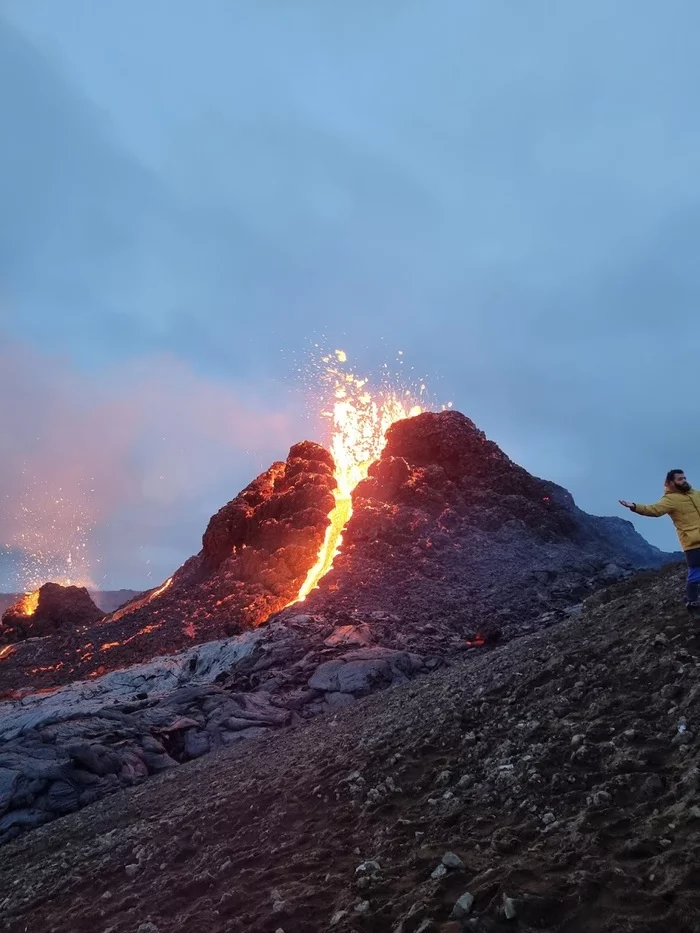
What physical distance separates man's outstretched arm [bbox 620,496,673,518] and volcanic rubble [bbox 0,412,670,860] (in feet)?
53.3

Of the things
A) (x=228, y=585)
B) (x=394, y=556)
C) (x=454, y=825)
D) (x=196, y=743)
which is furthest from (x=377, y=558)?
(x=454, y=825)

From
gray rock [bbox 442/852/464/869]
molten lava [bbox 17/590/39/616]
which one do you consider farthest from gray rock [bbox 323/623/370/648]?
molten lava [bbox 17/590/39/616]

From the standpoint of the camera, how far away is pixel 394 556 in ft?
152

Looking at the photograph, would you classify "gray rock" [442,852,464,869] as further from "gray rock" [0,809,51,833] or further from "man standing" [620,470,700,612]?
"gray rock" [0,809,51,833]

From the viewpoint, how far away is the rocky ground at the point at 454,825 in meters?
6.02

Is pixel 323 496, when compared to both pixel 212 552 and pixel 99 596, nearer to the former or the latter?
pixel 212 552

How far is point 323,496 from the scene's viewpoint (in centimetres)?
5628

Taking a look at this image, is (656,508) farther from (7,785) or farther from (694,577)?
(7,785)

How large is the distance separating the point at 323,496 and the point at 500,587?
66.5 feet

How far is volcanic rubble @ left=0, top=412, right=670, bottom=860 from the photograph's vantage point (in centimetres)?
2214

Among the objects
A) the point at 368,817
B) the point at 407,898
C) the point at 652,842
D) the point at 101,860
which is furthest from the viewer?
the point at 101,860

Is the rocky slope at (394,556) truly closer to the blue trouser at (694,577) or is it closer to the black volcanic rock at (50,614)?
the black volcanic rock at (50,614)

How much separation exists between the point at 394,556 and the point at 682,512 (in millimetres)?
34857


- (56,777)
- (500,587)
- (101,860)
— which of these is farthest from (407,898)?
(500,587)
